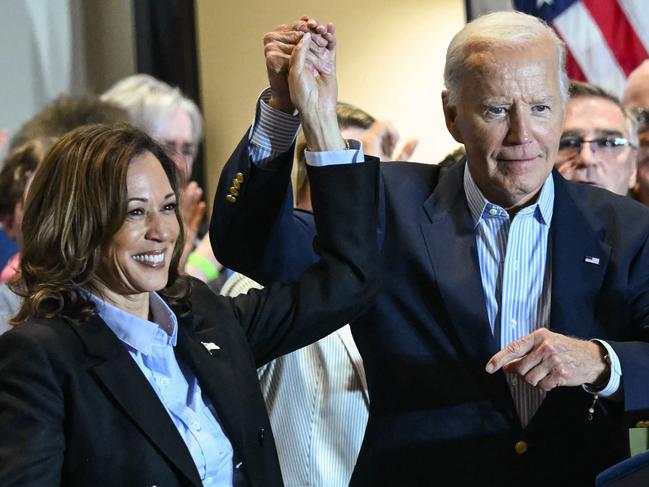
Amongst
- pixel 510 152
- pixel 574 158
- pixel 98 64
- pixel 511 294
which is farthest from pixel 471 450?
pixel 98 64

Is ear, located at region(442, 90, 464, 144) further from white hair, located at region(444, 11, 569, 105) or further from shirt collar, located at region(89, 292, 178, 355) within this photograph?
shirt collar, located at region(89, 292, 178, 355)

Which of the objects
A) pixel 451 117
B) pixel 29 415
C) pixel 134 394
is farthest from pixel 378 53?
pixel 29 415

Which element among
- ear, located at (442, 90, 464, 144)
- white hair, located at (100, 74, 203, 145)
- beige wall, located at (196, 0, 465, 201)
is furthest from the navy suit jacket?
beige wall, located at (196, 0, 465, 201)

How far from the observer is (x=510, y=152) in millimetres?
2176

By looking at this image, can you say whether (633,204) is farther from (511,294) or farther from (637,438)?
(637,438)

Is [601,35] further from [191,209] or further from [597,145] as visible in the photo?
[191,209]

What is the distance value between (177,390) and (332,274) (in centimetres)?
33

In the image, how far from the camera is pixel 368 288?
2.14m

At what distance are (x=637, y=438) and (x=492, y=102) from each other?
1011mm

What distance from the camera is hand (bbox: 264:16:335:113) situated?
2111 mm

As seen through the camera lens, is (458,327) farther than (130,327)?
Yes

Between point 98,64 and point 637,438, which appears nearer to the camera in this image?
point 637,438

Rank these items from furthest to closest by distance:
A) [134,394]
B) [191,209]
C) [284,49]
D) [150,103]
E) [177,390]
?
[150,103]
[191,209]
[284,49]
[177,390]
[134,394]

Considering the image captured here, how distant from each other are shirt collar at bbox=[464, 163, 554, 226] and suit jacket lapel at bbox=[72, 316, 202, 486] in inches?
27.2
